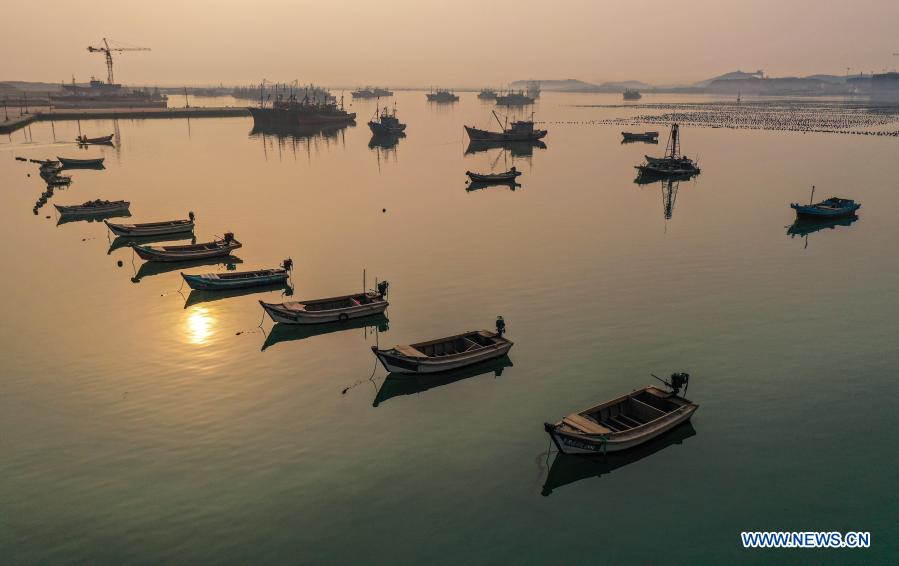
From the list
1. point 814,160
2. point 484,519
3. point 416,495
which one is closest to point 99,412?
point 416,495

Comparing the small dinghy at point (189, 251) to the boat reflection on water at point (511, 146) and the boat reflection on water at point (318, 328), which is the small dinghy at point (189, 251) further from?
the boat reflection on water at point (511, 146)

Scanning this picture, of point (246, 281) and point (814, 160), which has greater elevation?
point (814, 160)

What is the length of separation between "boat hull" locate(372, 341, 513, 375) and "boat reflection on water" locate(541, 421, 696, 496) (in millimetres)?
10143

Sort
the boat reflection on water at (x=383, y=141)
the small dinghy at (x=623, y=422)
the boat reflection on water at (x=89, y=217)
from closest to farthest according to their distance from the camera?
the small dinghy at (x=623, y=422), the boat reflection on water at (x=89, y=217), the boat reflection on water at (x=383, y=141)

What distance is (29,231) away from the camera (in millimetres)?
73125

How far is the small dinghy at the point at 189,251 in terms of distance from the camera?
197 ft

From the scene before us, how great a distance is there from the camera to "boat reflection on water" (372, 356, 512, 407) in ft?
121

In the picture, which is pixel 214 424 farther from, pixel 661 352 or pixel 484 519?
pixel 661 352

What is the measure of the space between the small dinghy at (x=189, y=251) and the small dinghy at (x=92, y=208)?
87.6 feet

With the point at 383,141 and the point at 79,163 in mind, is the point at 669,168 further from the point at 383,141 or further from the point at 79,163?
the point at 79,163

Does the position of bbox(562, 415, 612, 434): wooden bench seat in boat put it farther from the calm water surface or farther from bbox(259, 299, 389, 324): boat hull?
bbox(259, 299, 389, 324): boat hull

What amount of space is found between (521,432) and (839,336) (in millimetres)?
28783

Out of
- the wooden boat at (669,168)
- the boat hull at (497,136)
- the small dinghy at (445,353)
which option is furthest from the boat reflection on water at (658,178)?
the small dinghy at (445,353)

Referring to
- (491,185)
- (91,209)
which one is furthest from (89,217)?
(491,185)
